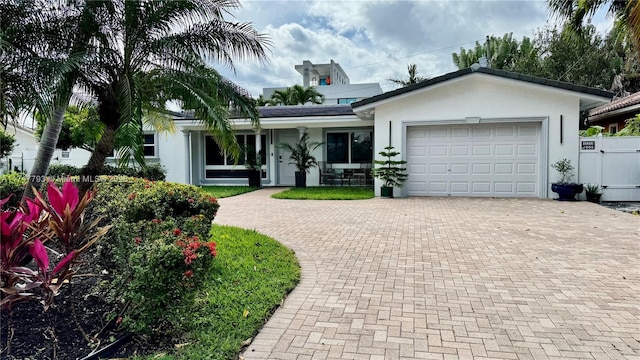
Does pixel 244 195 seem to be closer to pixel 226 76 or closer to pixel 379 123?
pixel 379 123

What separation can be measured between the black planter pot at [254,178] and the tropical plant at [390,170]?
255 inches

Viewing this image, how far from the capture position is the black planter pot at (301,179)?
1661 cm

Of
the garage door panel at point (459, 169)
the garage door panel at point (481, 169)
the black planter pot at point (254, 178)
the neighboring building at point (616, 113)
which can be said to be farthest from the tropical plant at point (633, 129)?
the black planter pot at point (254, 178)

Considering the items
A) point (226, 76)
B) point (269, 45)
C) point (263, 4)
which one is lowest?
point (226, 76)

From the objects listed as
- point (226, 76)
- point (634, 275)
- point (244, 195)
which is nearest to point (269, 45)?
point (226, 76)

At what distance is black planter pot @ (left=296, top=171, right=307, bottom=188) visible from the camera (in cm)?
1661

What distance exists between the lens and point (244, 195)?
14.2m

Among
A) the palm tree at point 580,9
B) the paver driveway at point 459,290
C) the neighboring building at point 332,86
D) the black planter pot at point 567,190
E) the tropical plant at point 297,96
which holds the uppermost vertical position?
the neighboring building at point 332,86

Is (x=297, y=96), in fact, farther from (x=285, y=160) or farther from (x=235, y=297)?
(x=235, y=297)

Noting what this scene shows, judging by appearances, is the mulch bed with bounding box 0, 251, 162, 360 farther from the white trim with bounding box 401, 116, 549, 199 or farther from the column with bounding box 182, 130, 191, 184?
the column with bounding box 182, 130, 191, 184

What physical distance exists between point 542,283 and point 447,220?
405cm

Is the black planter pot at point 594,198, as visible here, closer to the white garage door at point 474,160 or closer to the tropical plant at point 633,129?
the white garage door at point 474,160

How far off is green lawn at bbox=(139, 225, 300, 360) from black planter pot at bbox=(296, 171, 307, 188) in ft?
34.3

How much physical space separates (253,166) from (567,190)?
12162mm
